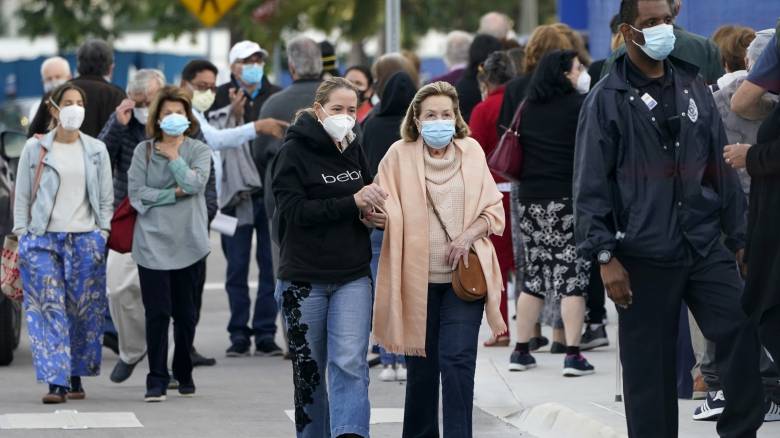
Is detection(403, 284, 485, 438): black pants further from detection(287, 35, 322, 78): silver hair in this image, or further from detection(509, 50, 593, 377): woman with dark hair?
detection(287, 35, 322, 78): silver hair

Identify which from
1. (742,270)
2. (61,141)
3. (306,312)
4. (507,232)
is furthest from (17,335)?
(742,270)

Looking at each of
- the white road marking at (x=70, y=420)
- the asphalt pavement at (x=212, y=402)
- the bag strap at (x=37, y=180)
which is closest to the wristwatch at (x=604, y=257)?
the asphalt pavement at (x=212, y=402)

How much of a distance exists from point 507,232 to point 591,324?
88 cm

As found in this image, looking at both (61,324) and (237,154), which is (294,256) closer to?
(61,324)

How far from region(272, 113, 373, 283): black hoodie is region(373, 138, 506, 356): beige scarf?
144 millimetres

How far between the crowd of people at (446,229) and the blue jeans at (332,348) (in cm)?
1

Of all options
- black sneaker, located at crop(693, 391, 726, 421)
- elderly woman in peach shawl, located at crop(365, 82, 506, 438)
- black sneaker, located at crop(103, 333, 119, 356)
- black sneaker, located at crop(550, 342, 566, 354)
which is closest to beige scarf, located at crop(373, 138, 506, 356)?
elderly woman in peach shawl, located at crop(365, 82, 506, 438)

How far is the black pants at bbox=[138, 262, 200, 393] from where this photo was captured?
10773 mm

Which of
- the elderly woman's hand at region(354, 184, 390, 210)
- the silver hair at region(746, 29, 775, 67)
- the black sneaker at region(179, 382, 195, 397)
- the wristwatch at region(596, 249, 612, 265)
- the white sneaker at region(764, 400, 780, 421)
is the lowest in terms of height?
the black sneaker at region(179, 382, 195, 397)

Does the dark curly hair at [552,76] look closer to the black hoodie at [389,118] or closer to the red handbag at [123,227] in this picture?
the black hoodie at [389,118]

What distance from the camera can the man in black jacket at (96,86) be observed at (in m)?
13.1

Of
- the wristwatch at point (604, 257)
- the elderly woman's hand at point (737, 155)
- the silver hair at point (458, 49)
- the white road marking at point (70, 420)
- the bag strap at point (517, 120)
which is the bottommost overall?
Result: the white road marking at point (70, 420)

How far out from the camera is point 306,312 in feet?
26.7

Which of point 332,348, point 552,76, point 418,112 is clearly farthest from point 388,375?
point 418,112
